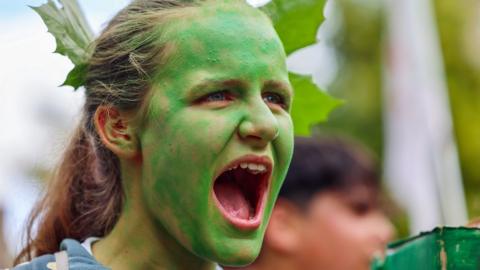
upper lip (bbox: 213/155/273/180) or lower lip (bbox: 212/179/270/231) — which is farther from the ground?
upper lip (bbox: 213/155/273/180)

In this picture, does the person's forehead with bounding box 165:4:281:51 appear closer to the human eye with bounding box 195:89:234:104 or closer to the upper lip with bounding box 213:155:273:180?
the human eye with bounding box 195:89:234:104

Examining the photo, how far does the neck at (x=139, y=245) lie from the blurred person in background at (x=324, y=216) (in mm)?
1600

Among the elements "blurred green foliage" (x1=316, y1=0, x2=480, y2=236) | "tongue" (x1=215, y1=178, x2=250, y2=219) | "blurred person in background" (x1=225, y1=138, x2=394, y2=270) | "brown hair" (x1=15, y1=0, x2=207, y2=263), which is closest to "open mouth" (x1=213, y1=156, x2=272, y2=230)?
"tongue" (x1=215, y1=178, x2=250, y2=219)

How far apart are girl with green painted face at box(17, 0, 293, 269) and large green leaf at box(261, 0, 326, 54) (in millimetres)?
219

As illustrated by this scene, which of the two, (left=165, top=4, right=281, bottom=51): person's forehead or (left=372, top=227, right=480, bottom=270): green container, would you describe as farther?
(left=372, top=227, right=480, bottom=270): green container

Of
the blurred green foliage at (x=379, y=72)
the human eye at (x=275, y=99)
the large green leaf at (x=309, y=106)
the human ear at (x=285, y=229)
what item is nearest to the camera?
the human eye at (x=275, y=99)

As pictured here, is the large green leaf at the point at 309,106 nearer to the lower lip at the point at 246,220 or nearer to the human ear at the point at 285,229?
the lower lip at the point at 246,220

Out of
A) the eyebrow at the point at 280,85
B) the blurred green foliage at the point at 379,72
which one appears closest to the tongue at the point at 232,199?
the eyebrow at the point at 280,85

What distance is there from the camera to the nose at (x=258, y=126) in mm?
2441

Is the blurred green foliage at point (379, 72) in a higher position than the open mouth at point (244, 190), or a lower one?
lower

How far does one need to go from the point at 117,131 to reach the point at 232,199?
12.8 inches

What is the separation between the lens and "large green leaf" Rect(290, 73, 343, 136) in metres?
3.04

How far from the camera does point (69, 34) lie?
8.95 feet

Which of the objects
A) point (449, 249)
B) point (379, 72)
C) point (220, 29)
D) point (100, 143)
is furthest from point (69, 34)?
point (379, 72)
